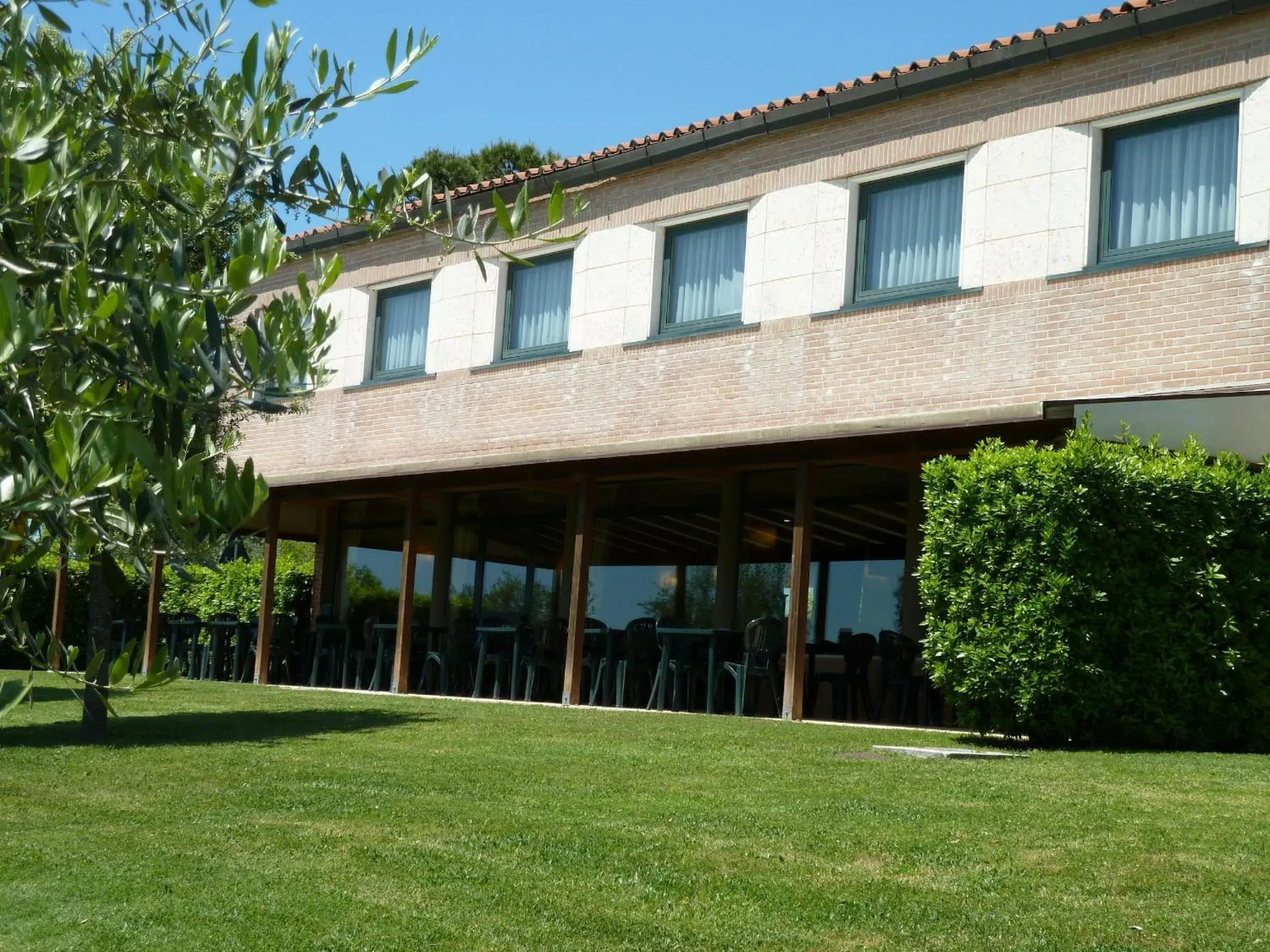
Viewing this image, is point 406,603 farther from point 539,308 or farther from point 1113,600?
point 1113,600

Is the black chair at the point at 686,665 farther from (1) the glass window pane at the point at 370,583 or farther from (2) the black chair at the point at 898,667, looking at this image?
(1) the glass window pane at the point at 370,583

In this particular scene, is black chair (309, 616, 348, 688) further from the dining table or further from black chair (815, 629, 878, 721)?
black chair (815, 629, 878, 721)

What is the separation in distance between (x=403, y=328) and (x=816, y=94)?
7133 mm

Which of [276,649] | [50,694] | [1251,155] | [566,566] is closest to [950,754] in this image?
[1251,155]

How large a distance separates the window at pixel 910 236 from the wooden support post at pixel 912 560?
210cm

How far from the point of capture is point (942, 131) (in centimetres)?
1484

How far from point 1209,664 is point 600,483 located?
30.9 feet

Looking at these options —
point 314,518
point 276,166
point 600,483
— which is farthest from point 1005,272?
point 314,518

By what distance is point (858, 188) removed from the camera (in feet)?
51.2

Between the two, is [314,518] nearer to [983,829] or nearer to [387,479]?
[387,479]

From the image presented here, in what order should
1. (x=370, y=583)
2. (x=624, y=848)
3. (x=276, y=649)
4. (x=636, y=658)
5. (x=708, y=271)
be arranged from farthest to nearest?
(x=370, y=583), (x=276, y=649), (x=708, y=271), (x=636, y=658), (x=624, y=848)

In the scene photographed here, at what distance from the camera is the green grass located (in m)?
5.68

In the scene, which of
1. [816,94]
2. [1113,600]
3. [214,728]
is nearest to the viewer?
[1113,600]

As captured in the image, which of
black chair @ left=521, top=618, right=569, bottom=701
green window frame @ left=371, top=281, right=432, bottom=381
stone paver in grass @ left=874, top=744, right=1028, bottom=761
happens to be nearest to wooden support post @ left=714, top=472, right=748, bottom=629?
black chair @ left=521, top=618, right=569, bottom=701
